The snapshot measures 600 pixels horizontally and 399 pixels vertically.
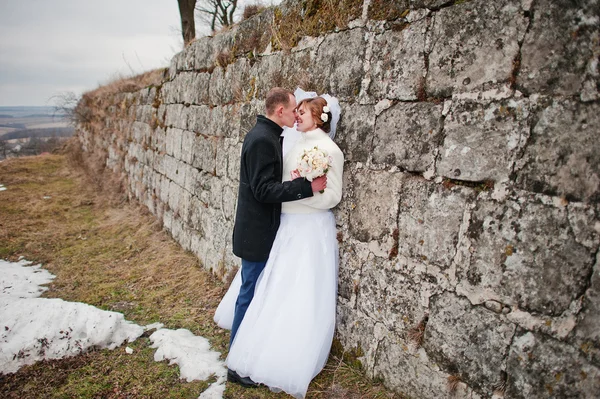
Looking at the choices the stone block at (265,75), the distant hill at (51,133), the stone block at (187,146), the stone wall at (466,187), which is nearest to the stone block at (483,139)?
the stone wall at (466,187)

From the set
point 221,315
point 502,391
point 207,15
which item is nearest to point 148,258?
point 221,315

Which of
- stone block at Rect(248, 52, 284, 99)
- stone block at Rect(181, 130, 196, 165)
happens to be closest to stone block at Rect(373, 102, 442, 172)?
stone block at Rect(248, 52, 284, 99)

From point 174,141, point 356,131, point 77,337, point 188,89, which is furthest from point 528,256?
point 174,141

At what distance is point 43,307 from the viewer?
11.7ft

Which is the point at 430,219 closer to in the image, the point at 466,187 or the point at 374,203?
the point at 466,187

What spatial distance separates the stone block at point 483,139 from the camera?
70.6 inches

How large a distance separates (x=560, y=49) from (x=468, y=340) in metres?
1.50

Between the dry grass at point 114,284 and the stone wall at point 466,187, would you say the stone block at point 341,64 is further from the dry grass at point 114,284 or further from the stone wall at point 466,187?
the dry grass at point 114,284

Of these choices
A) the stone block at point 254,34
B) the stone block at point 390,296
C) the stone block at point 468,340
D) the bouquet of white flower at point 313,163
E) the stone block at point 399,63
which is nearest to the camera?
the stone block at point 468,340

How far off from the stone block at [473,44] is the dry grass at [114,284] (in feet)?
6.72

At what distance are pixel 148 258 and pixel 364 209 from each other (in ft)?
13.5

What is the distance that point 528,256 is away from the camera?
1.77m

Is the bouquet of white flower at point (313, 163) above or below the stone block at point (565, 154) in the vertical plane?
below

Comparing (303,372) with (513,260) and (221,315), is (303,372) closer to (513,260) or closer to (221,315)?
(221,315)
